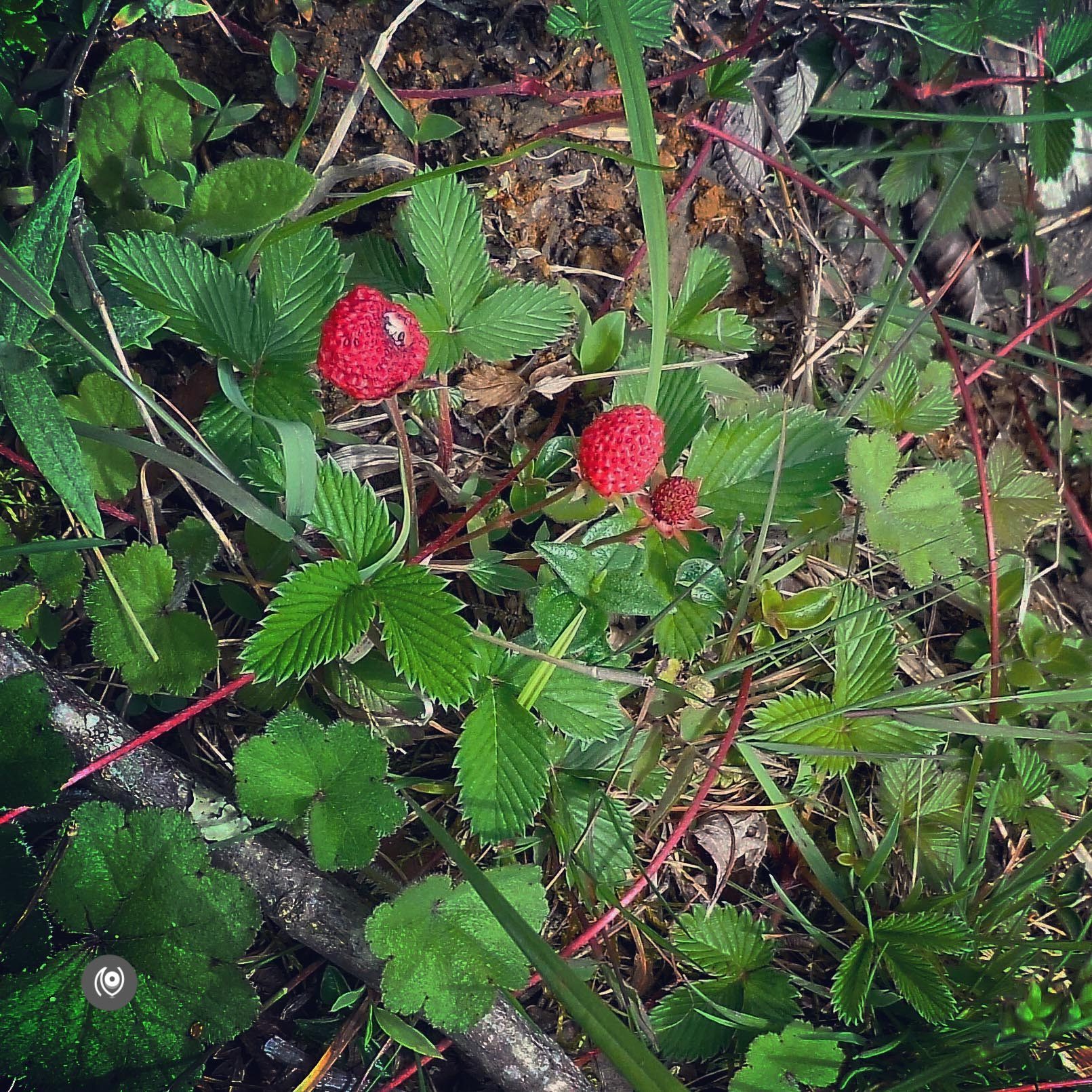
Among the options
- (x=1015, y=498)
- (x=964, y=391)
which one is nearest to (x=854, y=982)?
(x=1015, y=498)

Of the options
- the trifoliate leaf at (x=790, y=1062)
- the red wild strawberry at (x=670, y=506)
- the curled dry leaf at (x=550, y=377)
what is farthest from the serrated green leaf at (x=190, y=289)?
the trifoliate leaf at (x=790, y=1062)

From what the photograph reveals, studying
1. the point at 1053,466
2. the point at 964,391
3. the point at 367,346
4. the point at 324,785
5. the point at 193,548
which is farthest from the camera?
the point at 1053,466

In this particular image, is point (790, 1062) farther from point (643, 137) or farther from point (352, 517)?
point (643, 137)

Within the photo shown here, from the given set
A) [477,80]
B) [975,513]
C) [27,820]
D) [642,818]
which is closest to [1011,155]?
[975,513]

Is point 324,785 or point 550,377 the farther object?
point 550,377

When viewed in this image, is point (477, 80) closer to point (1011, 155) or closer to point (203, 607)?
point (203, 607)

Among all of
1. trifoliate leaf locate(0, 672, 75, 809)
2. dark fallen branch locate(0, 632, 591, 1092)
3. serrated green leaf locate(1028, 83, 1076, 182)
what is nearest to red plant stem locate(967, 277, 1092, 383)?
serrated green leaf locate(1028, 83, 1076, 182)
